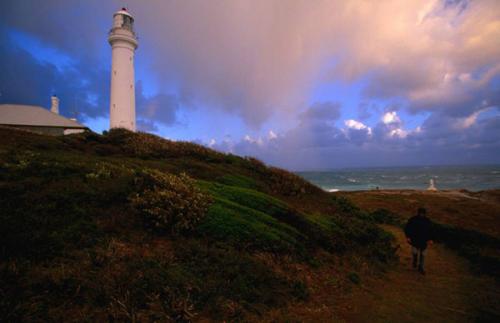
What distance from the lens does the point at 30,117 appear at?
2916 cm

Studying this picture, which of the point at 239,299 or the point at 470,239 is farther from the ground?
the point at 239,299

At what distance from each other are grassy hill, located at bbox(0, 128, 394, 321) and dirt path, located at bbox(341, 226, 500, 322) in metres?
0.64

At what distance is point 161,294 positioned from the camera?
4492 mm

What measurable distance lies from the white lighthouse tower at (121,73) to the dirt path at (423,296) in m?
28.7

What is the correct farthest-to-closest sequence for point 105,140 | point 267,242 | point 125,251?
point 105,140, point 267,242, point 125,251

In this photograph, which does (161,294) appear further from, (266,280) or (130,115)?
(130,115)

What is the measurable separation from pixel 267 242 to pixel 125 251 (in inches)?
143

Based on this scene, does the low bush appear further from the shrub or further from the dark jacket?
the shrub

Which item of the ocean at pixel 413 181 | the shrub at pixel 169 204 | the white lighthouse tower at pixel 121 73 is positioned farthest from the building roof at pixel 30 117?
the shrub at pixel 169 204

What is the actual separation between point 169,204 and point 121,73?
90.9 ft

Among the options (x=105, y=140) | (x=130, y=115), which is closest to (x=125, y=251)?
(x=105, y=140)

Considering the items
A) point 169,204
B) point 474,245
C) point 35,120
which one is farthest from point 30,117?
point 474,245

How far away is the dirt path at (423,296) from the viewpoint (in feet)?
18.9

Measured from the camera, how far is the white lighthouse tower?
1144 inches
